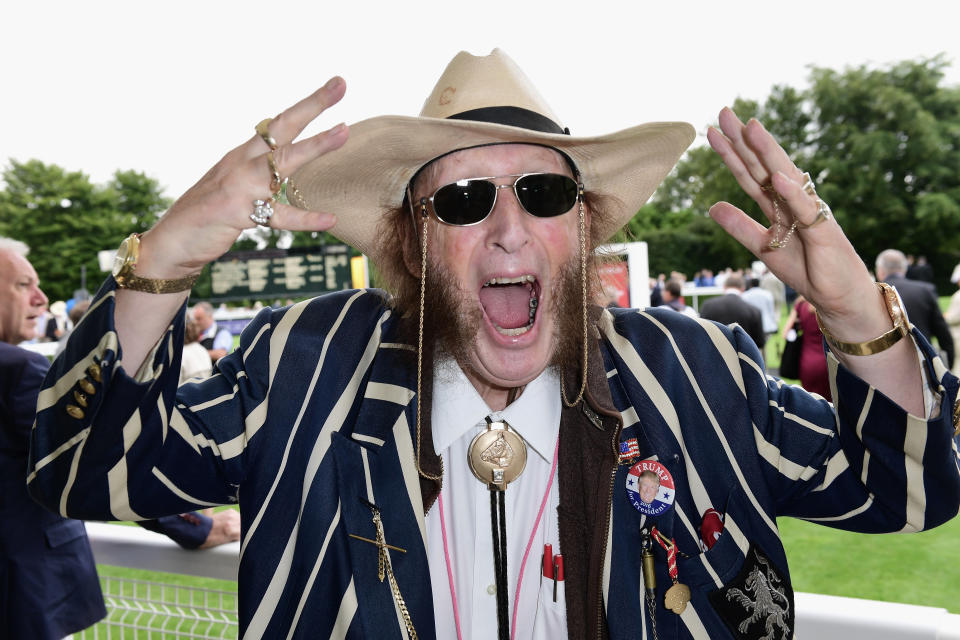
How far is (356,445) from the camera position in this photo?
1.92 m

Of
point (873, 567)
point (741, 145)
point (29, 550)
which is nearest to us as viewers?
point (741, 145)

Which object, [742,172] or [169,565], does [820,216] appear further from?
[169,565]

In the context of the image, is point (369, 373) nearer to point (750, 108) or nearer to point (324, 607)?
point (324, 607)

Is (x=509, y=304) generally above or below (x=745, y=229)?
below

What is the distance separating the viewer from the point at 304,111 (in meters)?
1.55

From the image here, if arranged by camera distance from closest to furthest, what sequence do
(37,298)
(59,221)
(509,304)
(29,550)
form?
1. (509,304)
2. (29,550)
3. (37,298)
4. (59,221)

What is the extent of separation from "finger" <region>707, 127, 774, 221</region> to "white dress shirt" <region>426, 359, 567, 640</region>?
2.54 ft

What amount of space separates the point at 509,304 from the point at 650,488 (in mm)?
875

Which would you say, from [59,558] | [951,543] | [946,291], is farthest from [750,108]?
[59,558]

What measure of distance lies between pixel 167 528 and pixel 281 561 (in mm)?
1186

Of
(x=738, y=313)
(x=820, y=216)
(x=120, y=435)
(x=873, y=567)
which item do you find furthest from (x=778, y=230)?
(x=738, y=313)

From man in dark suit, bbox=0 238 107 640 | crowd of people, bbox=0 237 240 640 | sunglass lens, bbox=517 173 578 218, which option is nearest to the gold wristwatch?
sunglass lens, bbox=517 173 578 218

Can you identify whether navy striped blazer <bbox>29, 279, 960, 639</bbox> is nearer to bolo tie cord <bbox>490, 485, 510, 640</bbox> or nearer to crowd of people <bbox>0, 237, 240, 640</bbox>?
bolo tie cord <bbox>490, 485, 510, 640</bbox>

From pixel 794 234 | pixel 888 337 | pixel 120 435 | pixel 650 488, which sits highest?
pixel 794 234
